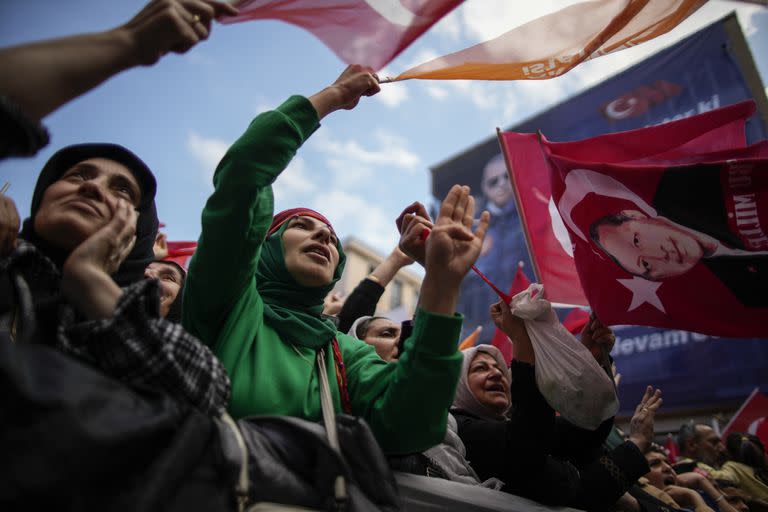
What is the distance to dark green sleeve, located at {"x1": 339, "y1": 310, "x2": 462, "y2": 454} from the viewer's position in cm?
135

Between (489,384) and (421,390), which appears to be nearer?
(421,390)

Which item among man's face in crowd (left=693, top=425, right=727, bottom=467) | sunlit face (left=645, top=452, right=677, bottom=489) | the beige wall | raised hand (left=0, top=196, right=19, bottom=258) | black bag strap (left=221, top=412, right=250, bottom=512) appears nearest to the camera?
black bag strap (left=221, top=412, right=250, bottom=512)

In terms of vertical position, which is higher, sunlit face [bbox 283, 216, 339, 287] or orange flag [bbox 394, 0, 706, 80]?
orange flag [bbox 394, 0, 706, 80]

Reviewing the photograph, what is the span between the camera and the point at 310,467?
45.7 inches

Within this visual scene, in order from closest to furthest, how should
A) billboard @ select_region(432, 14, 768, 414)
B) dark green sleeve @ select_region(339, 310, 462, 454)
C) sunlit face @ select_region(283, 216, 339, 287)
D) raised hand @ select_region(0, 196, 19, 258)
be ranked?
raised hand @ select_region(0, 196, 19, 258) < dark green sleeve @ select_region(339, 310, 462, 454) < sunlit face @ select_region(283, 216, 339, 287) < billboard @ select_region(432, 14, 768, 414)

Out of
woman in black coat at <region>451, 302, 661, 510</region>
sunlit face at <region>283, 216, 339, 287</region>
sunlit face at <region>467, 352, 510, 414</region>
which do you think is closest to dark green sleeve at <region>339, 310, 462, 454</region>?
sunlit face at <region>283, 216, 339, 287</region>

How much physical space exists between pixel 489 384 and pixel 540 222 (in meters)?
1.18

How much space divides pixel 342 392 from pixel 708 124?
244 cm

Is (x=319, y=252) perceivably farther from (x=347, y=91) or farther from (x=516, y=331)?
(x=516, y=331)

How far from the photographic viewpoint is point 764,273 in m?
2.36

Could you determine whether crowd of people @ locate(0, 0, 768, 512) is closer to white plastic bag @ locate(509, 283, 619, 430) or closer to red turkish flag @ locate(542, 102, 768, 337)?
white plastic bag @ locate(509, 283, 619, 430)

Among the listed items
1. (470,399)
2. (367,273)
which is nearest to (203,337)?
(470,399)

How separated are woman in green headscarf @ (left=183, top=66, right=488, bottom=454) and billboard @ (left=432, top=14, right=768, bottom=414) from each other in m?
8.75

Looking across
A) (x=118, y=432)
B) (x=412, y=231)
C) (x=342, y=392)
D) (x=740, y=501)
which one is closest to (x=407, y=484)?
(x=342, y=392)
